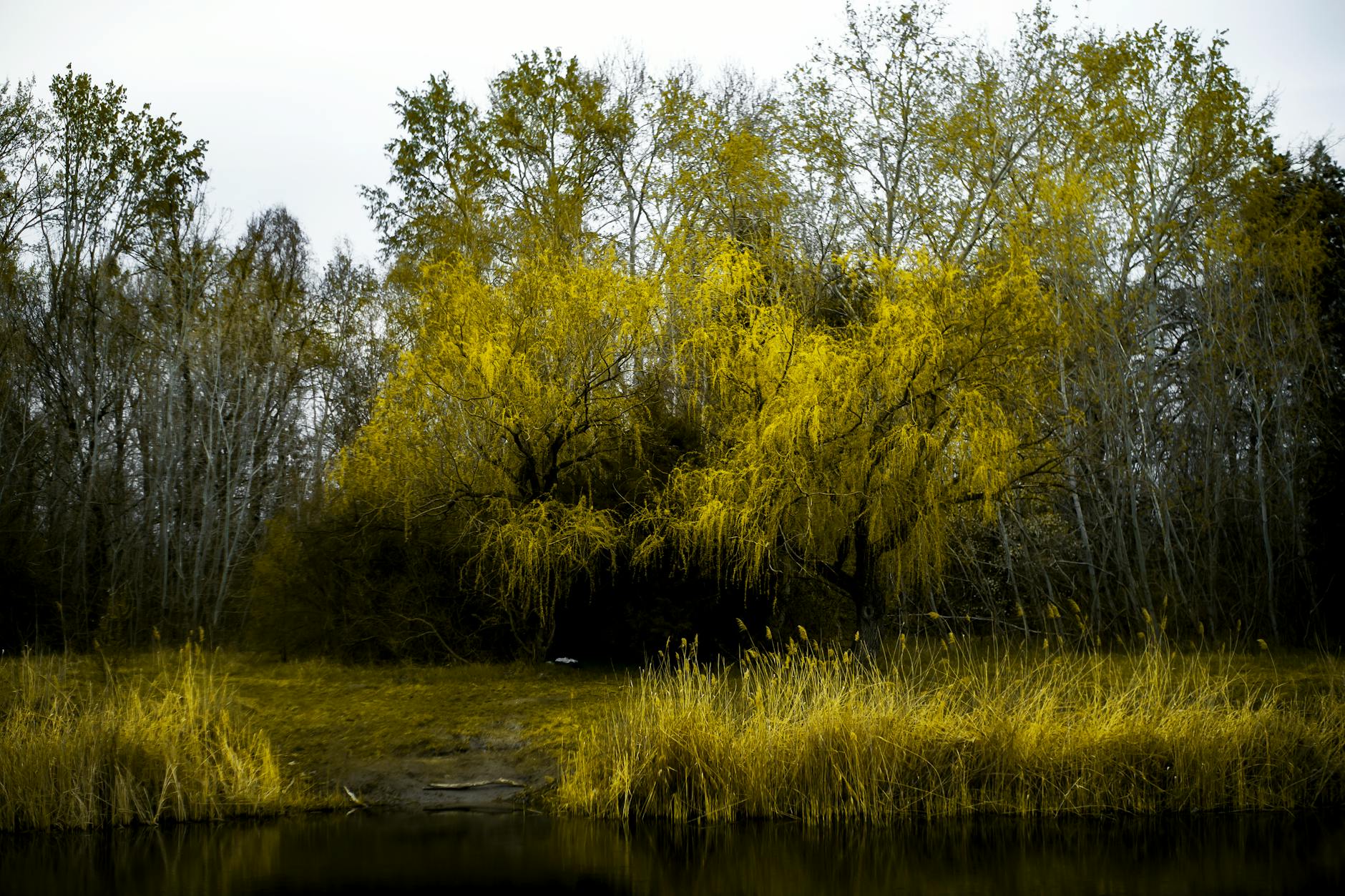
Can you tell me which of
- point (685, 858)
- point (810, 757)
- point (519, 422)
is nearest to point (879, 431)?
point (519, 422)

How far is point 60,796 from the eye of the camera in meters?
9.02

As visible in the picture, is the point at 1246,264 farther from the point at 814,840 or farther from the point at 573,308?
the point at 814,840

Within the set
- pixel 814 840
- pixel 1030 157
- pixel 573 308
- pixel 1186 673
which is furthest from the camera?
pixel 1030 157

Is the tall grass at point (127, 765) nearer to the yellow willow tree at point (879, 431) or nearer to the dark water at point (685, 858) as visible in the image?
the dark water at point (685, 858)

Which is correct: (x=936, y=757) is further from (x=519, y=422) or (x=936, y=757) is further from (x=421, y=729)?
(x=519, y=422)

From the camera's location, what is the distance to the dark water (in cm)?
804

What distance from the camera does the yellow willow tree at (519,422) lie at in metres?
14.2

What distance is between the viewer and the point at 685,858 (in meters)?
8.73

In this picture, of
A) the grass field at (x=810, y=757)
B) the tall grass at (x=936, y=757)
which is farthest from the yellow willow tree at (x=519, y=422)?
the tall grass at (x=936, y=757)

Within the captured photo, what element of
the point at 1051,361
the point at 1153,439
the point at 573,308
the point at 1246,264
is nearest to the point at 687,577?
the point at 573,308

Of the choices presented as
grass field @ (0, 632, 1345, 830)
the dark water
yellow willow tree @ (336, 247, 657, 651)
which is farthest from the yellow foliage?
the dark water

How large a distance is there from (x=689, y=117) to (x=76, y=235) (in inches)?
442

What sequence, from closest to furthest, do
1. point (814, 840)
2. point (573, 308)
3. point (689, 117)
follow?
point (814, 840)
point (573, 308)
point (689, 117)

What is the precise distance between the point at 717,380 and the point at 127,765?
7.55m
